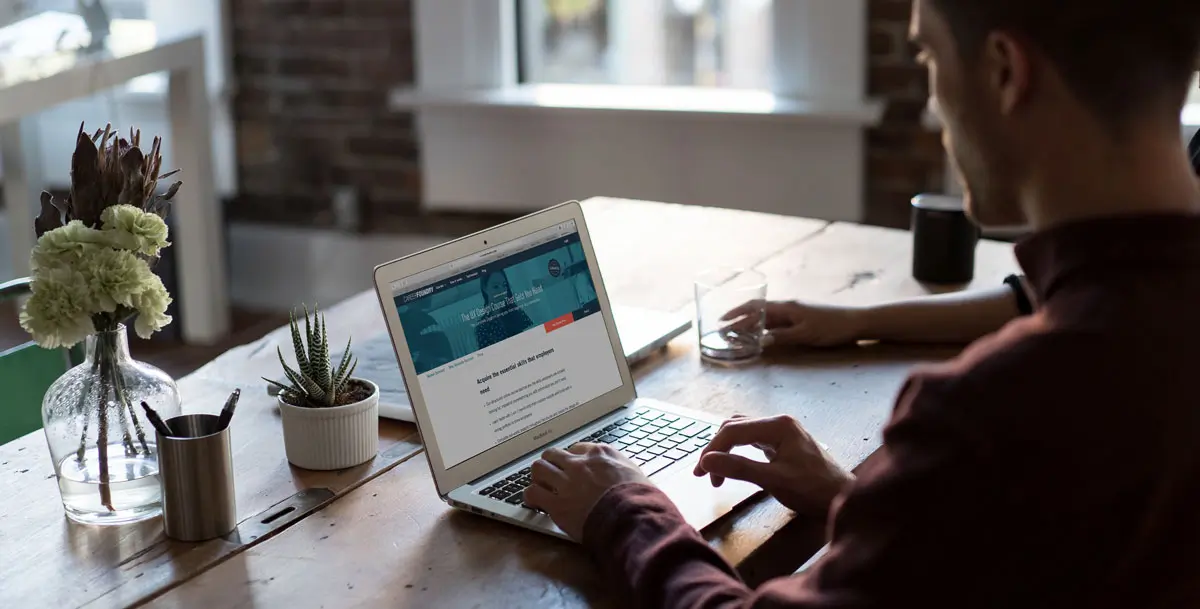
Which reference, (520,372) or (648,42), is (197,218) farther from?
(520,372)

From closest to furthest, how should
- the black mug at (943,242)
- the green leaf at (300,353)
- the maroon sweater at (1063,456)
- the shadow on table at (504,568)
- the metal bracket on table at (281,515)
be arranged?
the maroon sweater at (1063,456)
the shadow on table at (504,568)
the metal bracket on table at (281,515)
the green leaf at (300,353)
the black mug at (943,242)

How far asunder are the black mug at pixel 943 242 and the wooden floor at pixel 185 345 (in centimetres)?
225

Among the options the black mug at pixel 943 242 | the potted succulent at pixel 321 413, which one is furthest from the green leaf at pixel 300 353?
the black mug at pixel 943 242

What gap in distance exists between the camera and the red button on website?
1.41 metres

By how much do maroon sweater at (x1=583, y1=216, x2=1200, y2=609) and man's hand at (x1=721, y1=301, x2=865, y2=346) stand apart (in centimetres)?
87

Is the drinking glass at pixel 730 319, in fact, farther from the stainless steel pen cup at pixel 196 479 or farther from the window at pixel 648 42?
the window at pixel 648 42

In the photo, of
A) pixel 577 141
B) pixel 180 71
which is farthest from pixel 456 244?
pixel 180 71

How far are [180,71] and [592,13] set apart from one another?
1.14m

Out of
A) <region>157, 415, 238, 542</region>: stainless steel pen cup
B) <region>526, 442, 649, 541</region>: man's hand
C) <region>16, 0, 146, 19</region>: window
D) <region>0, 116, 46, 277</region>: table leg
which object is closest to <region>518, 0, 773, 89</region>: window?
<region>16, 0, 146, 19</region>: window

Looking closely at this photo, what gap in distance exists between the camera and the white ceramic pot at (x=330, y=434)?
1.34 m

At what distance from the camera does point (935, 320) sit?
1.76m

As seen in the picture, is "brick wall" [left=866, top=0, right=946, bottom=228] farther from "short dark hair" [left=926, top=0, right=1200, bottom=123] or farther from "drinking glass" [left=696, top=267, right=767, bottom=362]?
"short dark hair" [left=926, top=0, right=1200, bottom=123]

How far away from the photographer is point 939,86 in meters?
0.91

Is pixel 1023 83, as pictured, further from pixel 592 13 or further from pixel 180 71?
pixel 180 71
